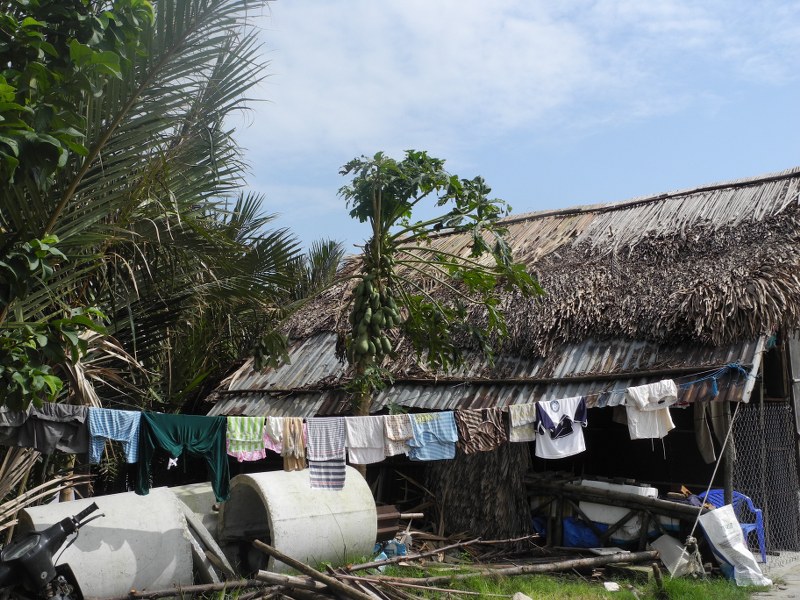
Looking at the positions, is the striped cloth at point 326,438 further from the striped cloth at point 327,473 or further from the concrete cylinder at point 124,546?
the concrete cylinder at point 124,546

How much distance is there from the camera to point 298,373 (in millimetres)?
11695

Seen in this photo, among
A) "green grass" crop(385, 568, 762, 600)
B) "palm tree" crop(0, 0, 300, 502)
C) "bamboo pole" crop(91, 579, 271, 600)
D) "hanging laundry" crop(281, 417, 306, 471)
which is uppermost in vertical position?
"palm tree" crop(0, 0, 300, 502)

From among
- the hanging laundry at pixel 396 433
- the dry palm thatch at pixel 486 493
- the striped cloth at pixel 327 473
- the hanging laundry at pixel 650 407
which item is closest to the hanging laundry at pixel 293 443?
the striped cloth at pixel 327 473

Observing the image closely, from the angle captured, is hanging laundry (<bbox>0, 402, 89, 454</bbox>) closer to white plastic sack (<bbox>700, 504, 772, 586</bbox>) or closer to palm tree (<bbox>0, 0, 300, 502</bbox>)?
palm tree (<bbox>0, 0, 300, 502</bbox>)

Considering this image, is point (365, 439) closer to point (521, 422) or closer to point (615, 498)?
point (521, 422)

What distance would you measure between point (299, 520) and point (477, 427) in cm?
194

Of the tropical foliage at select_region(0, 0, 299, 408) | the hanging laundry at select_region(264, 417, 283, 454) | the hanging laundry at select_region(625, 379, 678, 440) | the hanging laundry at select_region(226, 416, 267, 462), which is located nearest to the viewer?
the tropical foliage at select_region(0, 0, 299, 408)

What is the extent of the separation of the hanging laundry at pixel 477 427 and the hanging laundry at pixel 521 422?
13 cm

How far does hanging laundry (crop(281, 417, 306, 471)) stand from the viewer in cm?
735

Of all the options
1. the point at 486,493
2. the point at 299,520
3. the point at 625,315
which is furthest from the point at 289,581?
the point at 625,315

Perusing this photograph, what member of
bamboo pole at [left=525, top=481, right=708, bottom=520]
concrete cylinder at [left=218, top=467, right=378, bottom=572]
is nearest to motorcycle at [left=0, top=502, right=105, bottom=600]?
concrete cylinder at [left=218, top=467, right=378, bottom=572]

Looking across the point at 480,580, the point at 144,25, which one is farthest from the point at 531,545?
the point at 144,25

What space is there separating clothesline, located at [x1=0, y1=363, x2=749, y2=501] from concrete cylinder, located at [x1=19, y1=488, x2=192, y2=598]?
303 millimetres

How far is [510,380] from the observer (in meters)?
9.31
